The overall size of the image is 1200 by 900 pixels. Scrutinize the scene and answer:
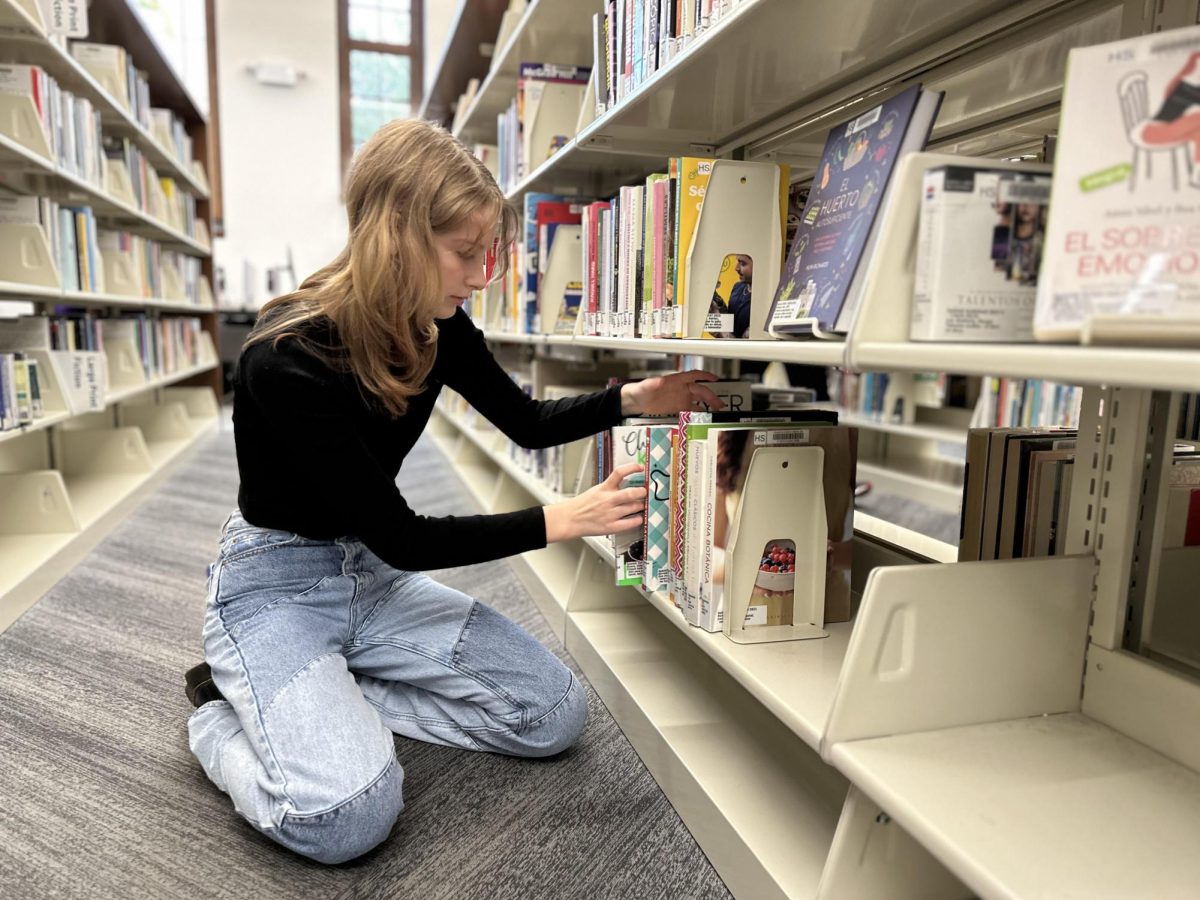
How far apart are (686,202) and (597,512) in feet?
1.78

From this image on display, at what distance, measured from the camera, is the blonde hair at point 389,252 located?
1.21 meters

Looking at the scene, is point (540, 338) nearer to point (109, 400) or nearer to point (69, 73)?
point (109, 400)

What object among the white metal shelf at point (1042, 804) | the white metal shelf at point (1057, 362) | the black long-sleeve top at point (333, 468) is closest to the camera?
the white metal shelf at point (1057, 362)

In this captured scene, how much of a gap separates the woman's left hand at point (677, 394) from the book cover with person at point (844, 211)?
1.23 feet

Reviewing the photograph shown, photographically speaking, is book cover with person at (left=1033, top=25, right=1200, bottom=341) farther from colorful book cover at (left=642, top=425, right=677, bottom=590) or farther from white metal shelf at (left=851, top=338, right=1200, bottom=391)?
colorful book cover at (left=642, top=425, right=677, bottom=590)

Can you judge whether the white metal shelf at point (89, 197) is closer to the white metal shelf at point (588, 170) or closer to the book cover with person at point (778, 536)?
the white metal shelf at point (588, 170)

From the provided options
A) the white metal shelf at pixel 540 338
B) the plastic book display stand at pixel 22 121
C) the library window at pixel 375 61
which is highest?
the library window at pixel 375 61

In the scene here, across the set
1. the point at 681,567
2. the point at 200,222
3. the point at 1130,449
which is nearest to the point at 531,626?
the point at 681,567

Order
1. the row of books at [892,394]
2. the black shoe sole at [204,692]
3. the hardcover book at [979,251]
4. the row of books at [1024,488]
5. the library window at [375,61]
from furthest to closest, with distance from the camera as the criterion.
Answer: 1. the library window at [375,61]
2. the row of books at [892,394]
3. the black shoe sole at [204,692]
4. the row of books at [1024,488]
5. the hardcover book at [979,251]

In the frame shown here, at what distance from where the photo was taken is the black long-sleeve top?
3.88 feet

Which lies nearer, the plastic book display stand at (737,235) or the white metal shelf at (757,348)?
the white metal shelf at (757,348)

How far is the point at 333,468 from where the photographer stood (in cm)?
119

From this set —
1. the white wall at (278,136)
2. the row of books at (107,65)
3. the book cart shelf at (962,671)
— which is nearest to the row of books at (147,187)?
the row of books at (107,65)

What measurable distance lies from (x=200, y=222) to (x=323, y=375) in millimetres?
4955
